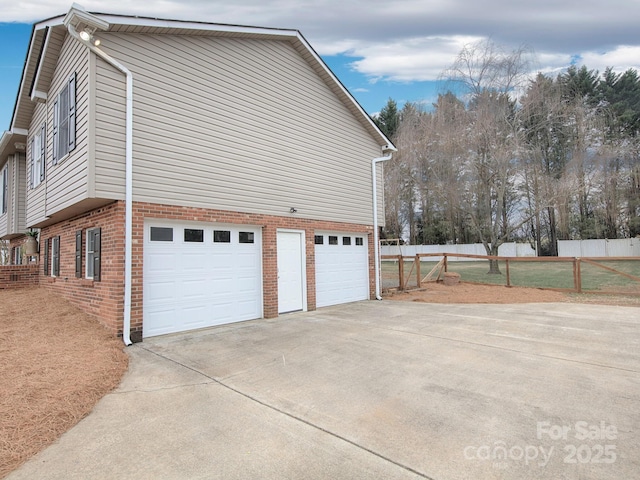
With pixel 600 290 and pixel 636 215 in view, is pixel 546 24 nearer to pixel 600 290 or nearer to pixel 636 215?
pixel 600 290

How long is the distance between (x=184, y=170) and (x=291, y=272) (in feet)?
11.7

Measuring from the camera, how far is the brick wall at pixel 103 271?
6.05m

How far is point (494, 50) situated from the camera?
18.0 m

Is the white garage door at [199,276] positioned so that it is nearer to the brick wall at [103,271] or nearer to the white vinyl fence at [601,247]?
the brick wall at [103,271]

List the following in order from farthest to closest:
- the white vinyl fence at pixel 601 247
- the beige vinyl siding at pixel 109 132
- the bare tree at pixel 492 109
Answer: the white vinyl fence at pixel 601 247 < the bare tree at pixel 492 109 < the beige vinyl siding at pixel 109 132

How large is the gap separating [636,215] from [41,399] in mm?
36448

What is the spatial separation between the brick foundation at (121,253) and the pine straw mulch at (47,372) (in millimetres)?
398

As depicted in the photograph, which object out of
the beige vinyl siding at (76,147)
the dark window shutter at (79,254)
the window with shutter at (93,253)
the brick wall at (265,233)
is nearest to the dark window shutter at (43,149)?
the beige vinyl siding at (76,147)

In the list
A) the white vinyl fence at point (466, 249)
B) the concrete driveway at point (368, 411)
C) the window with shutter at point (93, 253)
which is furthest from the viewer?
the white vinyl fence at point (466, 249)

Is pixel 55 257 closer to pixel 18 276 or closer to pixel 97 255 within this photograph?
pixel 18 276

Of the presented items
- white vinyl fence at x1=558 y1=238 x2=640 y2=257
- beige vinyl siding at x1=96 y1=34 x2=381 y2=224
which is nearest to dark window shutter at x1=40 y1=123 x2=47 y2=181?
beige vinyl siding at x1=96 y1=34 x2=381 y2=224

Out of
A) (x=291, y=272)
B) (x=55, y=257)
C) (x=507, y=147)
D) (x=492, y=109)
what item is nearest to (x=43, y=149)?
(x=55, y=257)

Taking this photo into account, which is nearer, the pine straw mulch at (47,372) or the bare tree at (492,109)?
the pine straw mulch at (47,372)

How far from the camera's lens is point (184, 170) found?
23.0 feet
